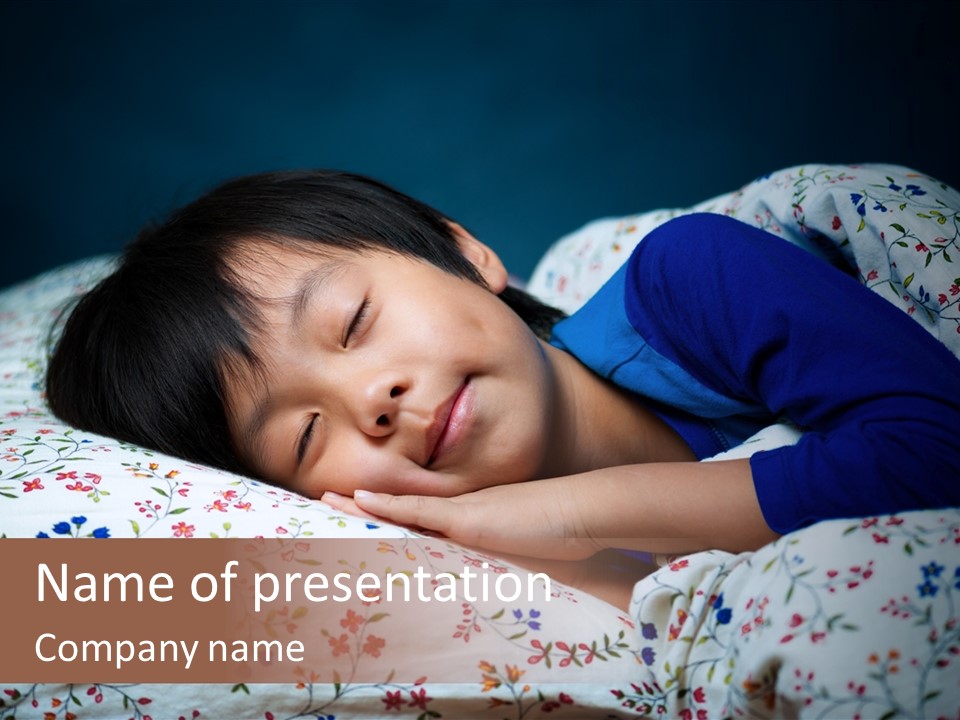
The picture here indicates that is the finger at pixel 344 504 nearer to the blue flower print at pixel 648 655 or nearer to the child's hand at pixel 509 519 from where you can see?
the child's hand at pixel 509 519

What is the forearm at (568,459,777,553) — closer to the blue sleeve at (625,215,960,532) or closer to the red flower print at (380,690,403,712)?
the blue sleeve at (625,215,960,532)

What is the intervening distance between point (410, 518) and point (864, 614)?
1.43ft

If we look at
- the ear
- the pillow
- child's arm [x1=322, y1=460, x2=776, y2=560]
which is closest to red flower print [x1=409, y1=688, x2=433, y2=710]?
the pillow

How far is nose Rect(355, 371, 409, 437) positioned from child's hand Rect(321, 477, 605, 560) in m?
0.07

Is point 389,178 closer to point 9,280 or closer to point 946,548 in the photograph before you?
point 9,280

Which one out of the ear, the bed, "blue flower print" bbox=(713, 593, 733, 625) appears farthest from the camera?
the ear

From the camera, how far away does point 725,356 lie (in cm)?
Result: 93

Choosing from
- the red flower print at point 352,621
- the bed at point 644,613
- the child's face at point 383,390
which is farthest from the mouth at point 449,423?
the red flower print at point 352,621

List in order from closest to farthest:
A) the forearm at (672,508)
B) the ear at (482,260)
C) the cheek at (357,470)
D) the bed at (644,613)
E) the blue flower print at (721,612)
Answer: the bed at (644,613)
the blue flower print at (721,612)
the forearm at (672,508)
the cheek at (357,470)
the ear at (482,260)

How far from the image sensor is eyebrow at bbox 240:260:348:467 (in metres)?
0.92

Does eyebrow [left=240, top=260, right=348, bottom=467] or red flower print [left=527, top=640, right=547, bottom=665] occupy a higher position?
eyebrow [left=240, top=260, right=348, bottom=467]

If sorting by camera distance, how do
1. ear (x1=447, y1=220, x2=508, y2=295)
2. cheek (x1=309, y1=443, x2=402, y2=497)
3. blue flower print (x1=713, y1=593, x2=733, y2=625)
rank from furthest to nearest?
ear (x1=447, y1=220, x2=508, y2=295)
cheek (x1=309, y1=443, x2=402, y2=497)
blue flower print (x1=713, y1=593, x2=733, y2=625)

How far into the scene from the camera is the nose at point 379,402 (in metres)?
0.86

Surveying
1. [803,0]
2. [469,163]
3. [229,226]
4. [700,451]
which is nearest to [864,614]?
[700,451]
